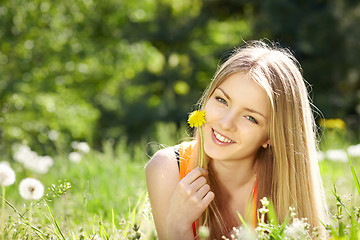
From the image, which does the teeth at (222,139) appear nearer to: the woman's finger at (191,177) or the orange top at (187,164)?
the woman's finger at (191,177)

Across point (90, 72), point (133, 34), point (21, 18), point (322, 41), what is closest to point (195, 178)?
point (21, 18)

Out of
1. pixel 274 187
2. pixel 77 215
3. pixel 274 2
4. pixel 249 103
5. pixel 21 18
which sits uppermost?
pixel 274 2

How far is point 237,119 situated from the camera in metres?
1.93

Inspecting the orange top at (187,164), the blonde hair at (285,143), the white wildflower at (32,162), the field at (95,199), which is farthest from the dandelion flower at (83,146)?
the blonde hair at (285,143)

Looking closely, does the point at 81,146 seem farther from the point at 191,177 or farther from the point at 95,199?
the point at 191,177

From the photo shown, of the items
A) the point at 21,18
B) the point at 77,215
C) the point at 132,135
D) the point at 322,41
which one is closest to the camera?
the point at 77,215

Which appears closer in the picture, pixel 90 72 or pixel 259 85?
pixel 259 85

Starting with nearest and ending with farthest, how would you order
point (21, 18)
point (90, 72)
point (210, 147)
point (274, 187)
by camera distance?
point (210, 147)
point (274, 187)
point (21, 18)
point (90, 72)

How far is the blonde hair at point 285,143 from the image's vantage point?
2.02 m

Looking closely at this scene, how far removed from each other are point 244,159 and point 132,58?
6595 mm

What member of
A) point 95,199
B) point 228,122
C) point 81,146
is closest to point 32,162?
→ point 81,146

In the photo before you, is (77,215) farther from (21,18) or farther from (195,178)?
(21,18)

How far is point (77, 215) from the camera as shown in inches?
100

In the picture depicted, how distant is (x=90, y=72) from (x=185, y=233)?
7.82 meters
